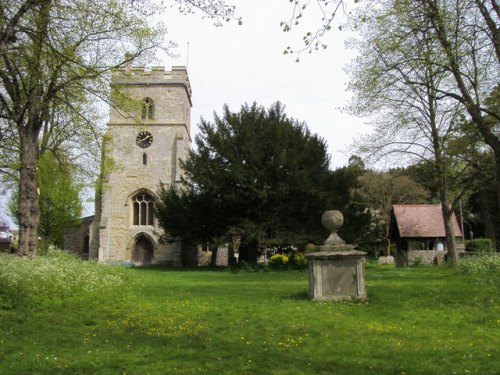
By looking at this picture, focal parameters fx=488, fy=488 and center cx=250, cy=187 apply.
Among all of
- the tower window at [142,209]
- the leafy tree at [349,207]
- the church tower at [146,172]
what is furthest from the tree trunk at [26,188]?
the tower window at [142,209]

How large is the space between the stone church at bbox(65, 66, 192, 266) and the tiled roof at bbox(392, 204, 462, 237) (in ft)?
55.9

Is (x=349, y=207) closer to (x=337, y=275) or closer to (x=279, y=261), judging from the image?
(x=279, y=261)

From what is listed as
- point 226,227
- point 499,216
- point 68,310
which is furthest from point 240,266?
point 499,216

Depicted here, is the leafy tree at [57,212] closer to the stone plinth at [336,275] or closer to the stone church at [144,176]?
the stone church at [144,176]

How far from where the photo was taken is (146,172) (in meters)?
40.7

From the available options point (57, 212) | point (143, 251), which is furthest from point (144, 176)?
point (57, 212)

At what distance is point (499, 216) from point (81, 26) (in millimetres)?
42653

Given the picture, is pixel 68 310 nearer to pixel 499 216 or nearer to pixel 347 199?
pixel 347 199

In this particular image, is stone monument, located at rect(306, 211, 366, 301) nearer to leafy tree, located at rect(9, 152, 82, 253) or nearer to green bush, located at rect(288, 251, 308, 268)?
green bush, located at rect(288, 251, 308, 268)

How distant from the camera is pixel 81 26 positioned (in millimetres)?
13195

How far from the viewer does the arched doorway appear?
40.5m

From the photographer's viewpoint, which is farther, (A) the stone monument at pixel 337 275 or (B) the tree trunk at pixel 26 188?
(B) the tree trunk at pixel 26 188

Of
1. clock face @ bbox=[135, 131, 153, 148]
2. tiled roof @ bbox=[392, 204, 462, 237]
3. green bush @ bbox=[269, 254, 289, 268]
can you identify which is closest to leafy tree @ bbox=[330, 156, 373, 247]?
green bush @ bbox=[269, 254, 289, 268]

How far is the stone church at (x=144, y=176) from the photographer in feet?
129
